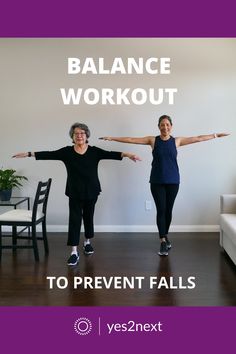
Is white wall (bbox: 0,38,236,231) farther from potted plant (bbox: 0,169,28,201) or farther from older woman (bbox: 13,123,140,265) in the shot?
older woman (bbox: 13,123,140,265)

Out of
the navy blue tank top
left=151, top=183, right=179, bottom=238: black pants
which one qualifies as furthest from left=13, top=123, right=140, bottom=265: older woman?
left=151, top=183, right=179, bottom=238: black pants

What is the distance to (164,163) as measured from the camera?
4.02 m

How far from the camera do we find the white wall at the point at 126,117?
16.2ft

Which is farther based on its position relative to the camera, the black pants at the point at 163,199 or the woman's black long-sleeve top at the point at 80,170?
the black pants at the point at 163,199

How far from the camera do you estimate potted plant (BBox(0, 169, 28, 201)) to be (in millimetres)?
4602

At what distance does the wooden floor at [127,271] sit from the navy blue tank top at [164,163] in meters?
0.81

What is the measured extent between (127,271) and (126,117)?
2.22m

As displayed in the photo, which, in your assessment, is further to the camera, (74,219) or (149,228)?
(149,228)

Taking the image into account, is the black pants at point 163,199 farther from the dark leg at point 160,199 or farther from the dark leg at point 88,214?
the dark leg at point 88,214

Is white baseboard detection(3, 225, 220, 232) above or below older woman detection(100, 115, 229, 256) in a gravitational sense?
below

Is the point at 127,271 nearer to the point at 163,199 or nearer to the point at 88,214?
the point at 88,214

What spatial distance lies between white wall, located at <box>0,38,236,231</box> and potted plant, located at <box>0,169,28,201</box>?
297mm

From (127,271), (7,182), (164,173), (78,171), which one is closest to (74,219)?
(78,171)

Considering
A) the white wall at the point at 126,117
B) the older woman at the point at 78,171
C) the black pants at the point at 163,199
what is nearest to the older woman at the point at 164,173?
the black pants at the point at 163,199
